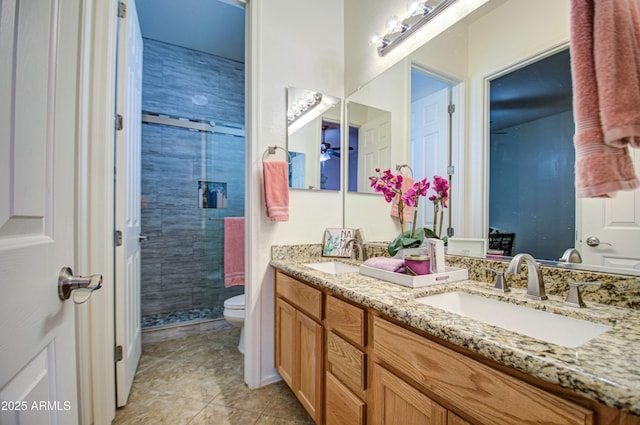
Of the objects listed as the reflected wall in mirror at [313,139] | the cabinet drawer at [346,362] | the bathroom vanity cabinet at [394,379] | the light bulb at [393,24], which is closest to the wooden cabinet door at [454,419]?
the bathroom vanity cabinet at [394,379]

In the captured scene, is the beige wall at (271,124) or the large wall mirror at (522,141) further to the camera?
the beige wall at (271,124)

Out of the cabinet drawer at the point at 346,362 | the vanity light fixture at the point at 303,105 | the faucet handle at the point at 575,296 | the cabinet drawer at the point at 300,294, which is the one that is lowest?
the cabinet drawer at the point at 346,362

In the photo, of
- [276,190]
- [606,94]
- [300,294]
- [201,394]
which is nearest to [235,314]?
[201,394]

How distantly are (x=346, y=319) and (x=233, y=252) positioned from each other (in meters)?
1.83

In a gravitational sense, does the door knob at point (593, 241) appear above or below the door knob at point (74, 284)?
above

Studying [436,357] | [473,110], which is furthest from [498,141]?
[436,357]

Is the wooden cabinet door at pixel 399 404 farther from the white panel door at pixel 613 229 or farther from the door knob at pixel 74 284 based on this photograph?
the door knob at pixel 74 284

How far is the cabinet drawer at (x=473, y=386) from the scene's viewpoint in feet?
1.61

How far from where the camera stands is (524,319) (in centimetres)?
84

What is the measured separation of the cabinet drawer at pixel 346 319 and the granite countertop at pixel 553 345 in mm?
56

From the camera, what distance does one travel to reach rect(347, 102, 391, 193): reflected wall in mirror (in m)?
1.79

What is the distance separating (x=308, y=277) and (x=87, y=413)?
4.06 feet

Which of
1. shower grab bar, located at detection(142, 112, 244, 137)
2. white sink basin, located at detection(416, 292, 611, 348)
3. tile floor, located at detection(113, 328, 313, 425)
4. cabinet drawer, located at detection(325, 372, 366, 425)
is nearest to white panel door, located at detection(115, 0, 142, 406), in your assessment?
tile floor, located at detection(113, 328, 313, 425)

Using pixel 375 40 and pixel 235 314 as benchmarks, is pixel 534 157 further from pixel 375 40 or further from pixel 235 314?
pixel 235 314
